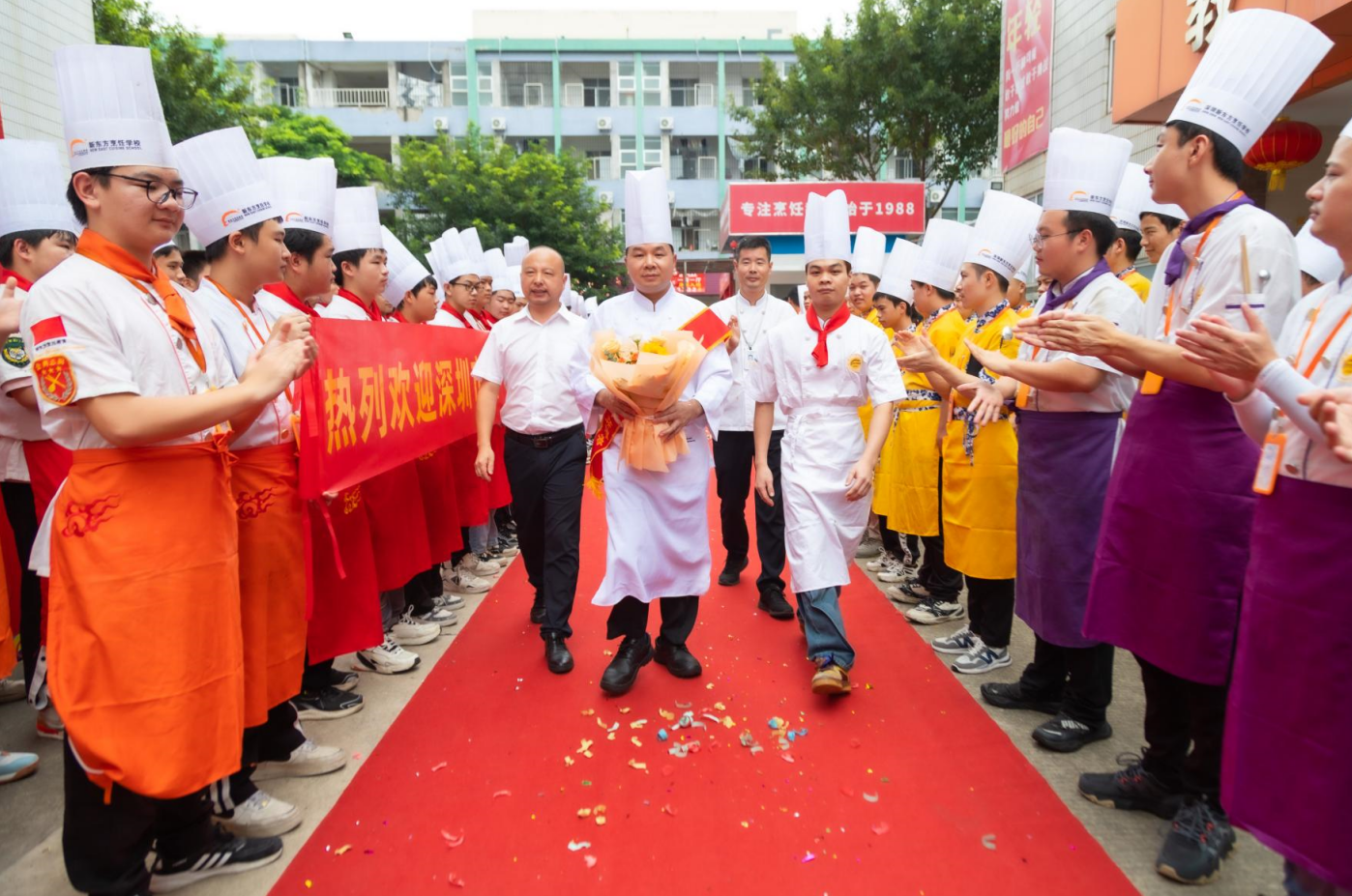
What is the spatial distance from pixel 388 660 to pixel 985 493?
9.18 ft

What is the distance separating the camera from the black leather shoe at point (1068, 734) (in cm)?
287

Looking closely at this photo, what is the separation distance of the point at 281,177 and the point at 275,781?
2275 millimetres

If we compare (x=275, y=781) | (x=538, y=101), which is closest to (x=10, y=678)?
(x=275, y=781)

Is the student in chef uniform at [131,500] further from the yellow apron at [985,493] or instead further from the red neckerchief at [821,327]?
the yellow apron at [985,493]

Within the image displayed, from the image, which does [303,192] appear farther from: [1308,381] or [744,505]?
[1308,381]

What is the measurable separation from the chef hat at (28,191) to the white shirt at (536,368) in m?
1.80

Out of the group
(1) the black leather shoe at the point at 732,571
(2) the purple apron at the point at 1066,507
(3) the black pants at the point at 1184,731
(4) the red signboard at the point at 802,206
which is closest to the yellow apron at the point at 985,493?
(2) the purple apron at the point at 1066,507

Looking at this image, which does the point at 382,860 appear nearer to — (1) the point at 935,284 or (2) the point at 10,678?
(2) the point at 10,678

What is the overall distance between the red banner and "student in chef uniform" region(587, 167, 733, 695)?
90 centimetres

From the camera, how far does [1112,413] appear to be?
290 cm

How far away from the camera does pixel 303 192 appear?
3154 millimetres

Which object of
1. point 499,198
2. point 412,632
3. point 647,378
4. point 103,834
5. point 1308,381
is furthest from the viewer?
point 499,198

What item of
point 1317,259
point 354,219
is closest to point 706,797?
point 354,219

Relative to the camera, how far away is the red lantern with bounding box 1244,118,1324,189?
5.67 meters
